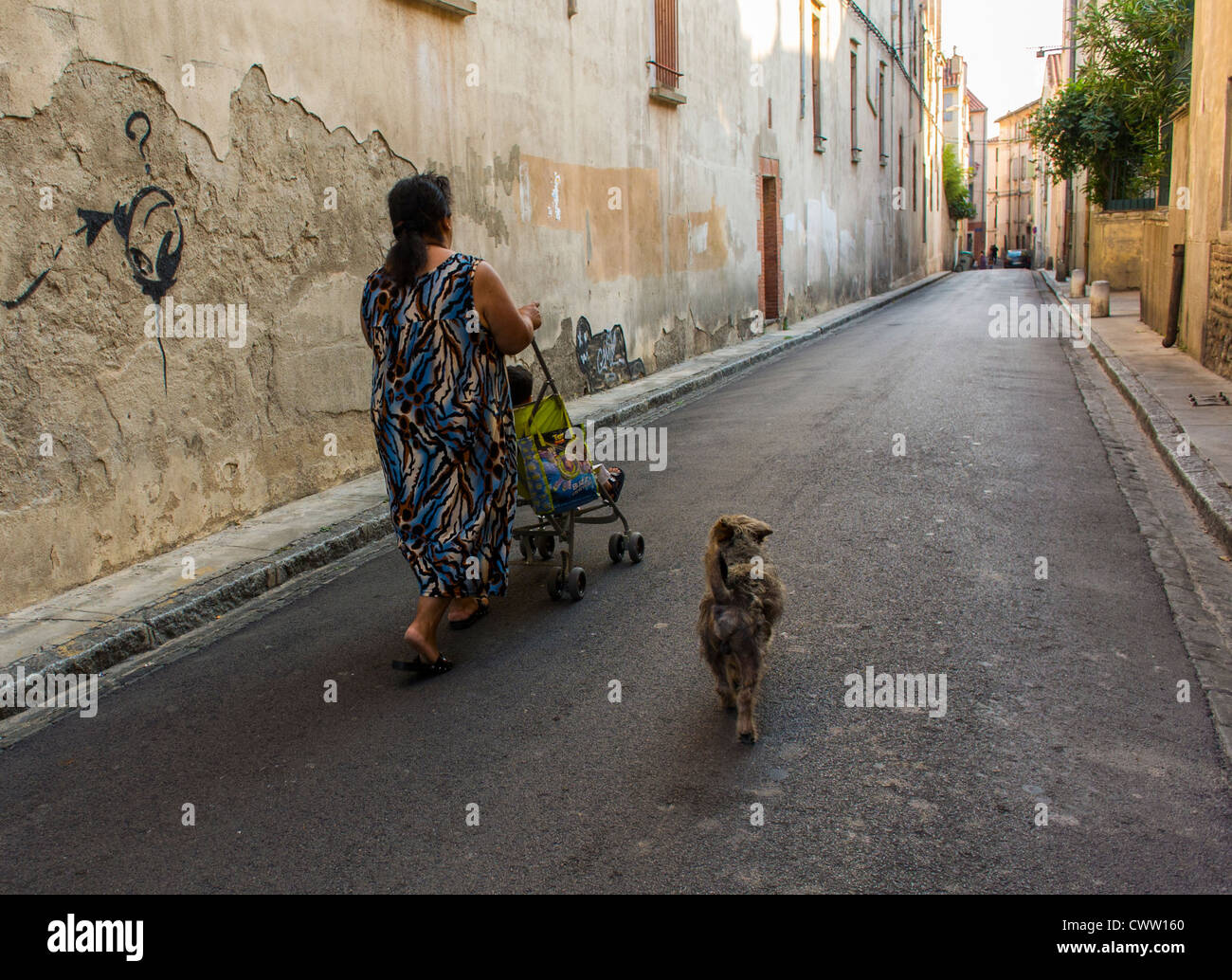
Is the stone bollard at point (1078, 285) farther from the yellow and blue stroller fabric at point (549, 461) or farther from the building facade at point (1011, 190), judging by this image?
the building facade at point (1011, 190)

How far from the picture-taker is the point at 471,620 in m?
5.04

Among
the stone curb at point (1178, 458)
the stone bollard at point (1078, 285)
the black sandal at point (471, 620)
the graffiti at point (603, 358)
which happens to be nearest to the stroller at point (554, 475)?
the black sandal at point (471, 620)

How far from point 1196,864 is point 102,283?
566 cm

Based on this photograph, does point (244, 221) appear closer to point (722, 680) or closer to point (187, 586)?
point (187, 586)

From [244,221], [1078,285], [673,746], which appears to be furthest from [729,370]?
[1078,285]

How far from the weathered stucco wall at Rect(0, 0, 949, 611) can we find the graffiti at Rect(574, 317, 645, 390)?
44mm

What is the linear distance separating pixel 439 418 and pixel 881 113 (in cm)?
3444

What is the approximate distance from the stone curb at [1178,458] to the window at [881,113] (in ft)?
78.2

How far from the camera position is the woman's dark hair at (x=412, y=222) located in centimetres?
436

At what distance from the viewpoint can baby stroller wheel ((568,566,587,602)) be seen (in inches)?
211

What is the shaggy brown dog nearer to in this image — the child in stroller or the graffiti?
the child in stroller
